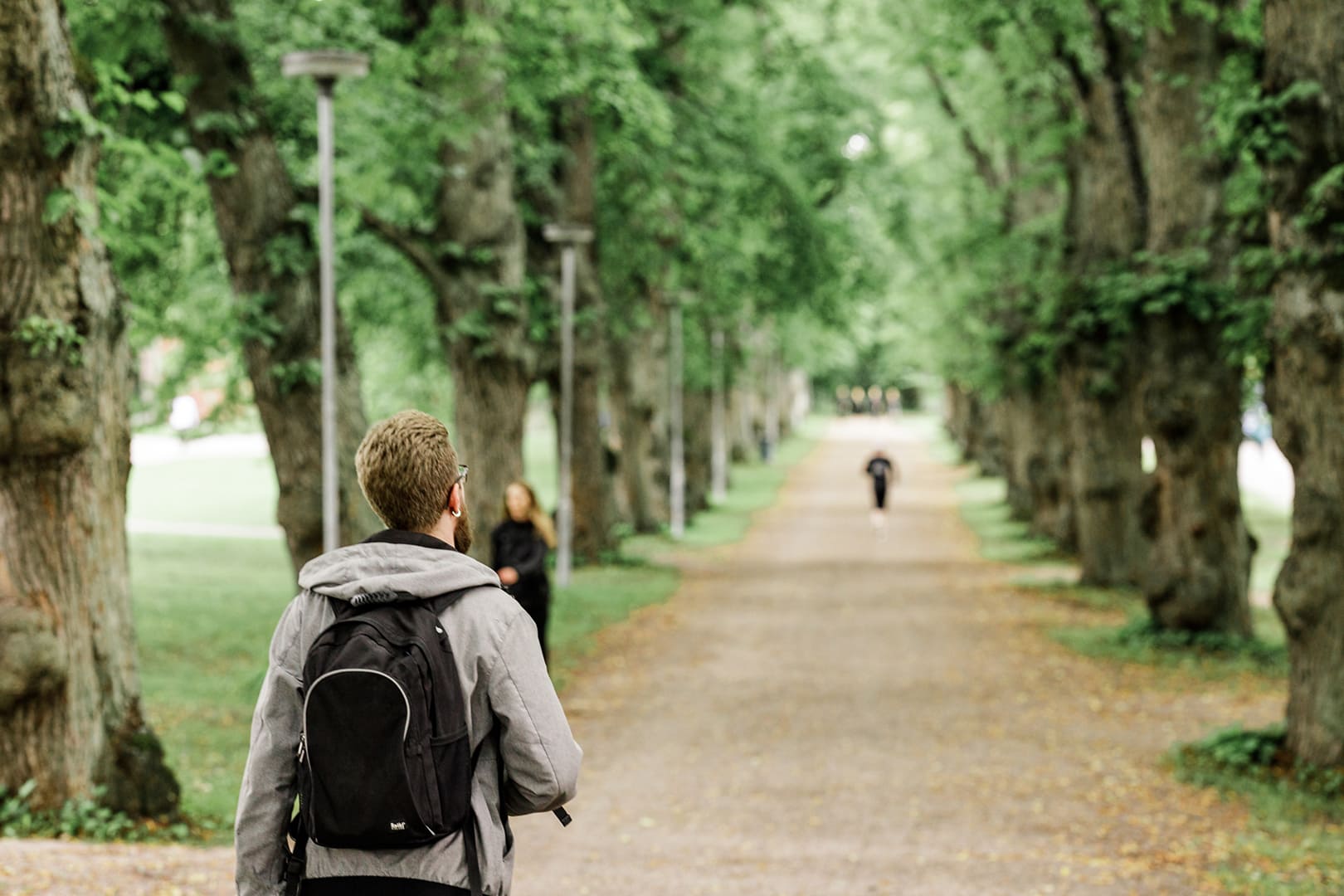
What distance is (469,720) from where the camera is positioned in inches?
133

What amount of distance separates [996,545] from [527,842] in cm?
2359

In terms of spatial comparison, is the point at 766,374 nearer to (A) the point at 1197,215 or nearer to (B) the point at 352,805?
(A) the point at 1197,215

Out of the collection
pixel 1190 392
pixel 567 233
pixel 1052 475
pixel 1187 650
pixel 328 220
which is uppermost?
pixel 567 233

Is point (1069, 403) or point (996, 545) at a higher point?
point (1069, 403)

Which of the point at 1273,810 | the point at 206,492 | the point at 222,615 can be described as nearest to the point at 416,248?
the point at 222,615

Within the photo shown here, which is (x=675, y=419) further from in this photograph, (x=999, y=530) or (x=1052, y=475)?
(x=1052, y=475)

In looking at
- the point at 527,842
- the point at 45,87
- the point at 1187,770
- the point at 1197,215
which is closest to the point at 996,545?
the point at 1197,215

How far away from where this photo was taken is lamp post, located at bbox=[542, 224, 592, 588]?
67.2ft

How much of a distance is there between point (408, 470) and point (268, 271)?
31.0ft

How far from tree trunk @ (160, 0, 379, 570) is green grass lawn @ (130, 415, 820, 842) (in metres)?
1.86

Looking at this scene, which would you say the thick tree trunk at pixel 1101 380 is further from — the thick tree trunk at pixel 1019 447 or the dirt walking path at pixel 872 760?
the thick tree trunk at pixel 1019 447

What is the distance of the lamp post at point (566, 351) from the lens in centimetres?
2048

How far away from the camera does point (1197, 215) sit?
16.5m

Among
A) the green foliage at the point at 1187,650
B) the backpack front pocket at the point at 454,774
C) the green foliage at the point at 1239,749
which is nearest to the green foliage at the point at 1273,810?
the green foliage at the point at 1239,749
